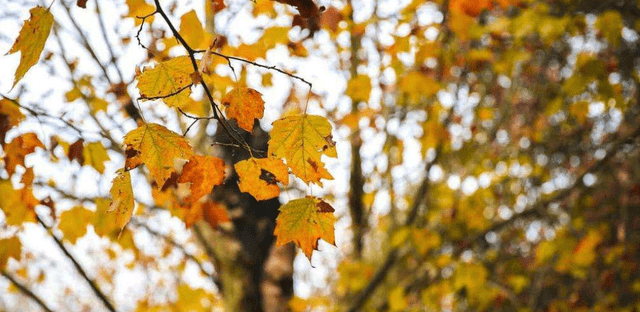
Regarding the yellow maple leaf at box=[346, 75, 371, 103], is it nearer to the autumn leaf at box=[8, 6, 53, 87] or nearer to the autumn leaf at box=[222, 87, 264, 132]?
the autumn leaf at box=[222, 87, 264, 132]

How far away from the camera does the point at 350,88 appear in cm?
337

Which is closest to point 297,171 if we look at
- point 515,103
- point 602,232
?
point 602,232

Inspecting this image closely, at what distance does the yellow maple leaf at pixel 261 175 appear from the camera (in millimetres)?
1192

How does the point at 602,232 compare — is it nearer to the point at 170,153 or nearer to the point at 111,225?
the point at 111,225

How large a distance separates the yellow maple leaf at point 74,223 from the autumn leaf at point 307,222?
5.04 feet

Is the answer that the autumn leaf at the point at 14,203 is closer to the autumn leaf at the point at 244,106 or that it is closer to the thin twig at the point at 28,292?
the thin twig at the point at 28,292

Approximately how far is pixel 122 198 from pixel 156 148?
0.13m

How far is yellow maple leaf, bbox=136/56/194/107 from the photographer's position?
111 centimetres

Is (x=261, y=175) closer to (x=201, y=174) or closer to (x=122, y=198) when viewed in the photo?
(x=201, y=174)

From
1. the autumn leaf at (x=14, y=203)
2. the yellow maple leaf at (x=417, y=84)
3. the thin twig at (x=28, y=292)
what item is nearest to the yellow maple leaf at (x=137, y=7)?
the autumn leaf at (x=14, y=203)

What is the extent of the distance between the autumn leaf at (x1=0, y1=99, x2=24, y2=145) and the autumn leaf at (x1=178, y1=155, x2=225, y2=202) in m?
0.83

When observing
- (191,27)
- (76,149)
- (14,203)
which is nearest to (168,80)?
(76,149)

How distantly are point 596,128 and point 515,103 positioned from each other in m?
0.90

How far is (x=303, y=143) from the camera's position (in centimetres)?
115
